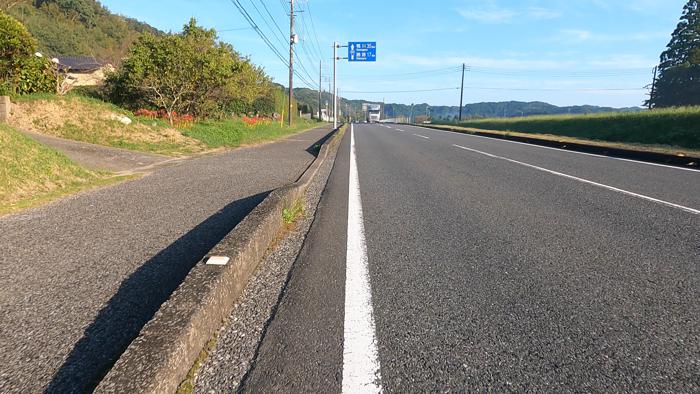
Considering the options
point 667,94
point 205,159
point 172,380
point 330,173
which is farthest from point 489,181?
point 667,94

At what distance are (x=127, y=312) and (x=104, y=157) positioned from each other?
7.61 m

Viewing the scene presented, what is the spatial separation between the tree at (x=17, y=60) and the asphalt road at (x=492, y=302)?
1224 centimetres

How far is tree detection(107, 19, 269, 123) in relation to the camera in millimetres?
13852

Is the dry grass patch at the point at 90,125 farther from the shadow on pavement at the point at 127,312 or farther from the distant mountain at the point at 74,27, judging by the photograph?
the distant mountain at the point at 74,27

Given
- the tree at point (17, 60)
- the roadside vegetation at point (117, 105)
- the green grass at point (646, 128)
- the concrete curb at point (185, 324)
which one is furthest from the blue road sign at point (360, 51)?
the concrete curb at point (185, 324)

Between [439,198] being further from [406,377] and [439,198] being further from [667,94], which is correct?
[667,94]

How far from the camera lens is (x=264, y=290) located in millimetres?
2387

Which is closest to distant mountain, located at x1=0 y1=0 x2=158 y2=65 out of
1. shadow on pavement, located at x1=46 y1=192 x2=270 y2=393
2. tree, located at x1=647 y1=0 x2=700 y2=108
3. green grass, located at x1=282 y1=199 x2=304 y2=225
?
green grass, located at x1=282 y1=199 x2=304 y2=225

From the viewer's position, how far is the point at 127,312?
2006 millimetres

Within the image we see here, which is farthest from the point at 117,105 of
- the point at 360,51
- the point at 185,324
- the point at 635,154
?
the point at 360,51

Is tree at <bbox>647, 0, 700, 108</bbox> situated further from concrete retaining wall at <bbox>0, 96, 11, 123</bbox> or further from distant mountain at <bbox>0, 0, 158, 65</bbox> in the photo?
distant mountain at <bbox>0, 0, 158, 65</bbox>

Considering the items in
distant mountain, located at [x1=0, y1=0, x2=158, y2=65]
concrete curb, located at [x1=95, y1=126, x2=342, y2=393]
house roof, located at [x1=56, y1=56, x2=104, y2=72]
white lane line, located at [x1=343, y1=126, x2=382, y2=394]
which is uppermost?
distant mountain, located at [x1=0, y1=0, x2=158, y2=65]

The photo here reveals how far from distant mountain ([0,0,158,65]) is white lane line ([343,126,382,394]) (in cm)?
5759

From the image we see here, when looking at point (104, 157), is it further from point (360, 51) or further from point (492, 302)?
point (360, 51)
